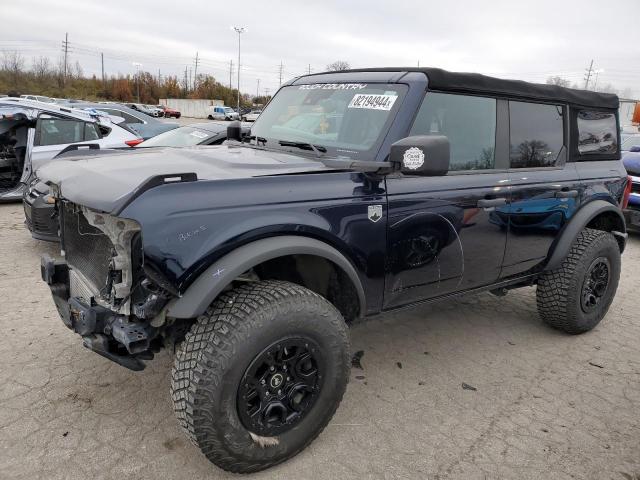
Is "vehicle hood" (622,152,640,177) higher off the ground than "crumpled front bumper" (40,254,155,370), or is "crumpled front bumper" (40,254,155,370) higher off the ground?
"vehicle hood" (622,152,640,177)

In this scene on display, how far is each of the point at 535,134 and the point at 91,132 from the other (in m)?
7.21

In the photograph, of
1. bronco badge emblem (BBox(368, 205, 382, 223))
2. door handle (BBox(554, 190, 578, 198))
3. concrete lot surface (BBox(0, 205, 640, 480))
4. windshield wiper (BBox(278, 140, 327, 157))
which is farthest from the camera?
door handle (BBox(554, 190, 578, 198))

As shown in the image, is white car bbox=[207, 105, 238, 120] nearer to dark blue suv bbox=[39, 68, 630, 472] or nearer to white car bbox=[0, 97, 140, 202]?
white car bbox=[0, 97, 140, 202]

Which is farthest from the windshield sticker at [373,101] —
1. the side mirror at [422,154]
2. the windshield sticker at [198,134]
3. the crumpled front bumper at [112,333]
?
the windshield sticker at [198,134]

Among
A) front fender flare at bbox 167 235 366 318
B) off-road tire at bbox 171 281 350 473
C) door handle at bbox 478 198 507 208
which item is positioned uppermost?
door handle at bbox 478 198 507 208

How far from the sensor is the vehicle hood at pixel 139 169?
7.22 feet

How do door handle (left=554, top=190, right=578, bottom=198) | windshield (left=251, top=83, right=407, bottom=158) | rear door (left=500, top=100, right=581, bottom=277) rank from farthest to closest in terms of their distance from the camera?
door handle (left=554, top=190, right=578, bottom=198) < rear door (left=500, top=100, right=581, bottom=277) < windshield (left=251, top=83, right=407, bottom=158)

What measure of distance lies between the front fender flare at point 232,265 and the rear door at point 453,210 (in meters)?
0.59

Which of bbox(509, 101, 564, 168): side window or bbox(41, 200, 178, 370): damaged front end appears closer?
bbox(41, 200, 178, 370): damaged front end

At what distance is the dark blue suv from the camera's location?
7.09 ft

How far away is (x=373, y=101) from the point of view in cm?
305

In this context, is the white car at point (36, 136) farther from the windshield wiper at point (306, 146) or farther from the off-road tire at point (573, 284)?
the off-road tire at point (573, 284)

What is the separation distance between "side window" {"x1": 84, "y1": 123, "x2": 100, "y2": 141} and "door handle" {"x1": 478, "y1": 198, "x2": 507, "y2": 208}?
23.4ft

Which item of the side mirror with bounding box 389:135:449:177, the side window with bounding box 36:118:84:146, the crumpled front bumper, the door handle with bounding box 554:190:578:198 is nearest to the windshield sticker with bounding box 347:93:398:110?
the side mirror with bounding box 389:135:449:177
